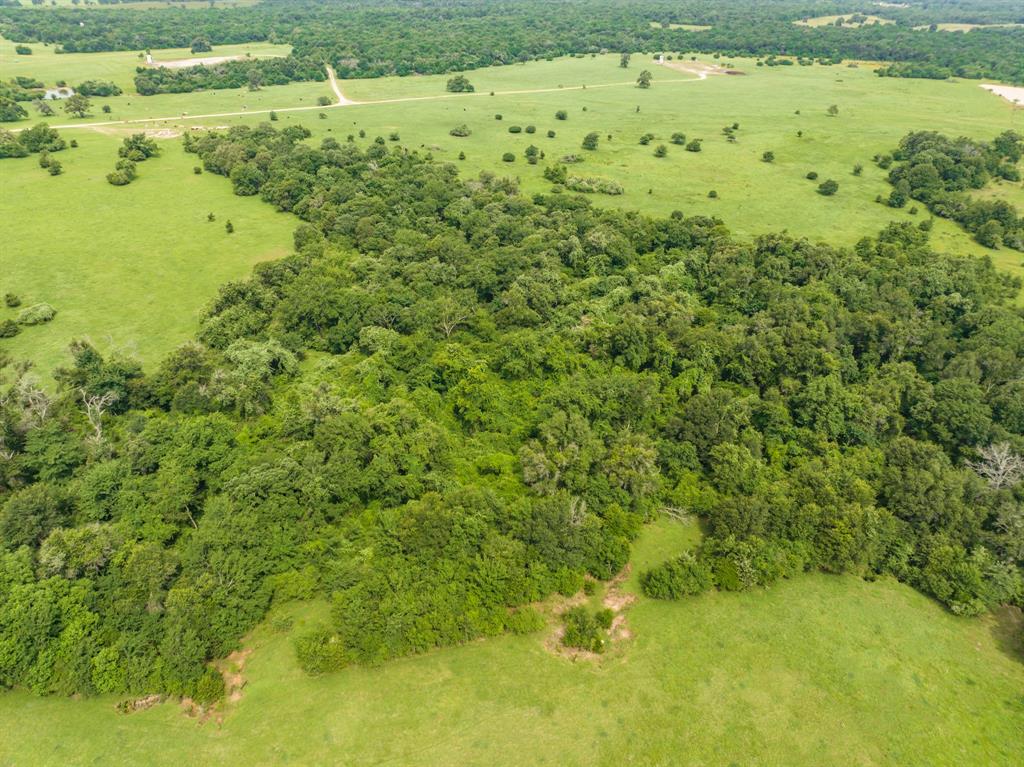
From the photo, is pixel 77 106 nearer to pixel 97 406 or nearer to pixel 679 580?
pixel 97 406

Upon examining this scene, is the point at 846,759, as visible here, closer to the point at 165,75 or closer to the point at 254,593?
the point at 254,593

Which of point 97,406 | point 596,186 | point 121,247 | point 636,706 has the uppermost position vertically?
point 596,186

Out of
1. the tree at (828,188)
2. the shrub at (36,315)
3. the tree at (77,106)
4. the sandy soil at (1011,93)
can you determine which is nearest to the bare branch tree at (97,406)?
the shrub at (36,315)

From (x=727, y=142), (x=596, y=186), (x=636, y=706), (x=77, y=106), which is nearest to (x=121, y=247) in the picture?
(x=596, y=186)

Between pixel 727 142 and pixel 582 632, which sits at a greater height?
pixel 727 142

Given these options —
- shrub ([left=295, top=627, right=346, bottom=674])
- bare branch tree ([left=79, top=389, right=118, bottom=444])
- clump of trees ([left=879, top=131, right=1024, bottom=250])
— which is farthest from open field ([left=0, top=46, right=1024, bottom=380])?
shrub ([left=295, top=627, right=346, bottom=674])

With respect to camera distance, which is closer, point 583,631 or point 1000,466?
point 583,631

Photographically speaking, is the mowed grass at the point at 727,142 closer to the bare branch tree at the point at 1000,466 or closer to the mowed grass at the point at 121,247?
the mowed grass at the point at 121,247
